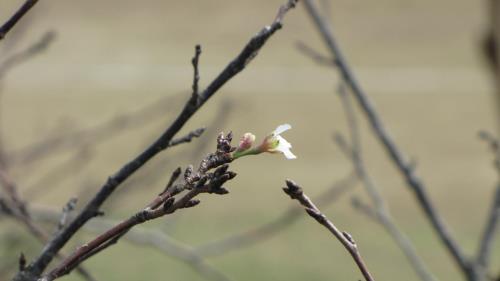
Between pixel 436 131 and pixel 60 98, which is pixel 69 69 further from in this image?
pixel 436 131

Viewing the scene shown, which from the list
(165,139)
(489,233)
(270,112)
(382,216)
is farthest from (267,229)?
(270,112)

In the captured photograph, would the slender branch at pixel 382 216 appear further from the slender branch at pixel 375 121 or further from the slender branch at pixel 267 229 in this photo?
the slender branch at pixel 267 229

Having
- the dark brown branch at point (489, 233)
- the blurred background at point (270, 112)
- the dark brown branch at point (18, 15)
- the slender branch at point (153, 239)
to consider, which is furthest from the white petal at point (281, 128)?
the blurred background at point (270, 112)

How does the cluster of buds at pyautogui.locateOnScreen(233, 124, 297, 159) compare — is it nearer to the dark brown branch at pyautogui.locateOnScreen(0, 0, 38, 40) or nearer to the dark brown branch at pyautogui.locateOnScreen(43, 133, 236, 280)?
the dark brown branch at pyautogui.locateOnScreen(43, 133, 236, 280)

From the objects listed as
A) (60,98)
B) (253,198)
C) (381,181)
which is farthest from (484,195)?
(60,98)

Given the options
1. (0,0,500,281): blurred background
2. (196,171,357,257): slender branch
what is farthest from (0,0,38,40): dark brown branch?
(0,0,500,281): blurred background

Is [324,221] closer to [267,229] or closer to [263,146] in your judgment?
[263,146]
